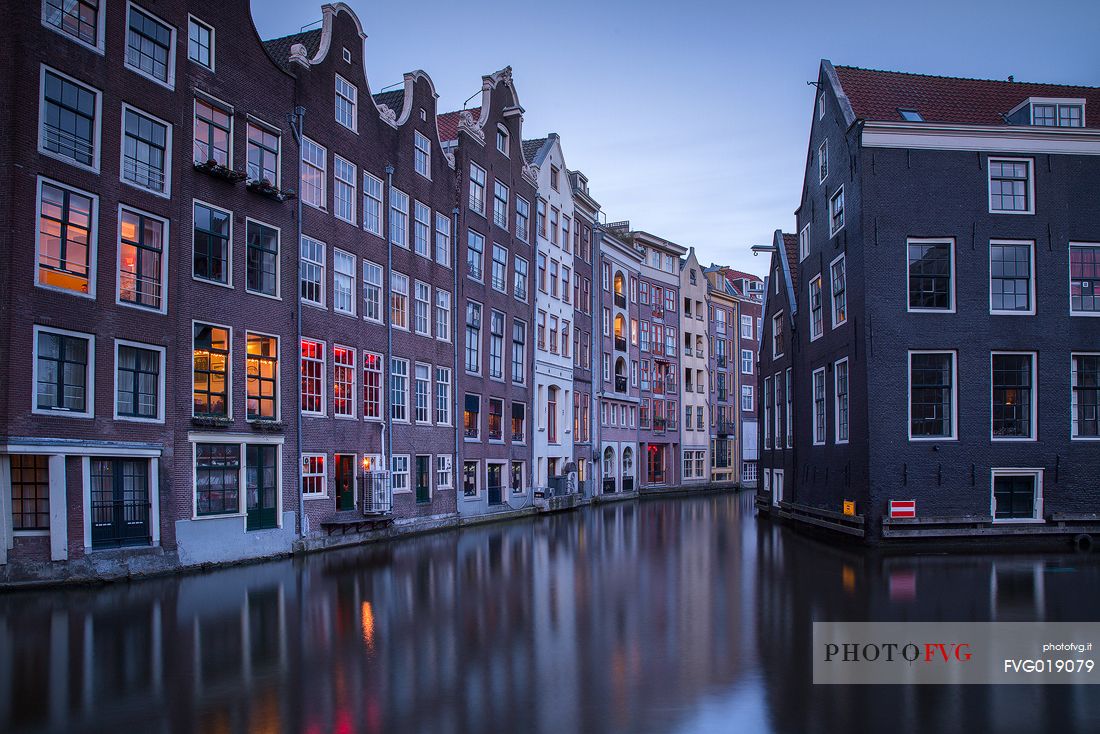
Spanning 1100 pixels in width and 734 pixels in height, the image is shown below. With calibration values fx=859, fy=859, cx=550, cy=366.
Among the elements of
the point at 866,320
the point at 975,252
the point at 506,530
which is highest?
the point at 975,252

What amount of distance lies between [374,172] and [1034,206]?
2247 cm

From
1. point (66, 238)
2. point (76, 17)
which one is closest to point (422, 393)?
point (66, 238)

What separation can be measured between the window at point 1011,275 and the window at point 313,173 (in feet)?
71.7

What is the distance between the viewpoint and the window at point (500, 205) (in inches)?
1620

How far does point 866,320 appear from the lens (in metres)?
27.5

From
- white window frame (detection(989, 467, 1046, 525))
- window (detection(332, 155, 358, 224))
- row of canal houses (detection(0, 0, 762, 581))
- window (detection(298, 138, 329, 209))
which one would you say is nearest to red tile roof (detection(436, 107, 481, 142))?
row of canal houses (detection(0, 0, 762, 581))

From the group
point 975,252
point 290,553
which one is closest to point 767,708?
point 290,553

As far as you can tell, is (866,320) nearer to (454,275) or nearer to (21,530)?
(454,275)

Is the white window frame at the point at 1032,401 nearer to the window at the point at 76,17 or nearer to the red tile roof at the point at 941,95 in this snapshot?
the red tile roof at the point at 941,95

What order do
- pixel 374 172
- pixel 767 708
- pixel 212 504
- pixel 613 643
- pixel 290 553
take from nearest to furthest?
pixel 767 708
pixel 613 643
pixel 212 504
pixel 290 553
pixel 374 172

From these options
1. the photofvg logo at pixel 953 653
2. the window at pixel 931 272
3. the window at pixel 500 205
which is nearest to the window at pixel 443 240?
the window at pixel 500 205

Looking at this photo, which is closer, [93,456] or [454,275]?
[93,456]

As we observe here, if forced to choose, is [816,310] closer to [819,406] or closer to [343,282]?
[819,406]

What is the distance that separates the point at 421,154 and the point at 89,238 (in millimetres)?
16632
